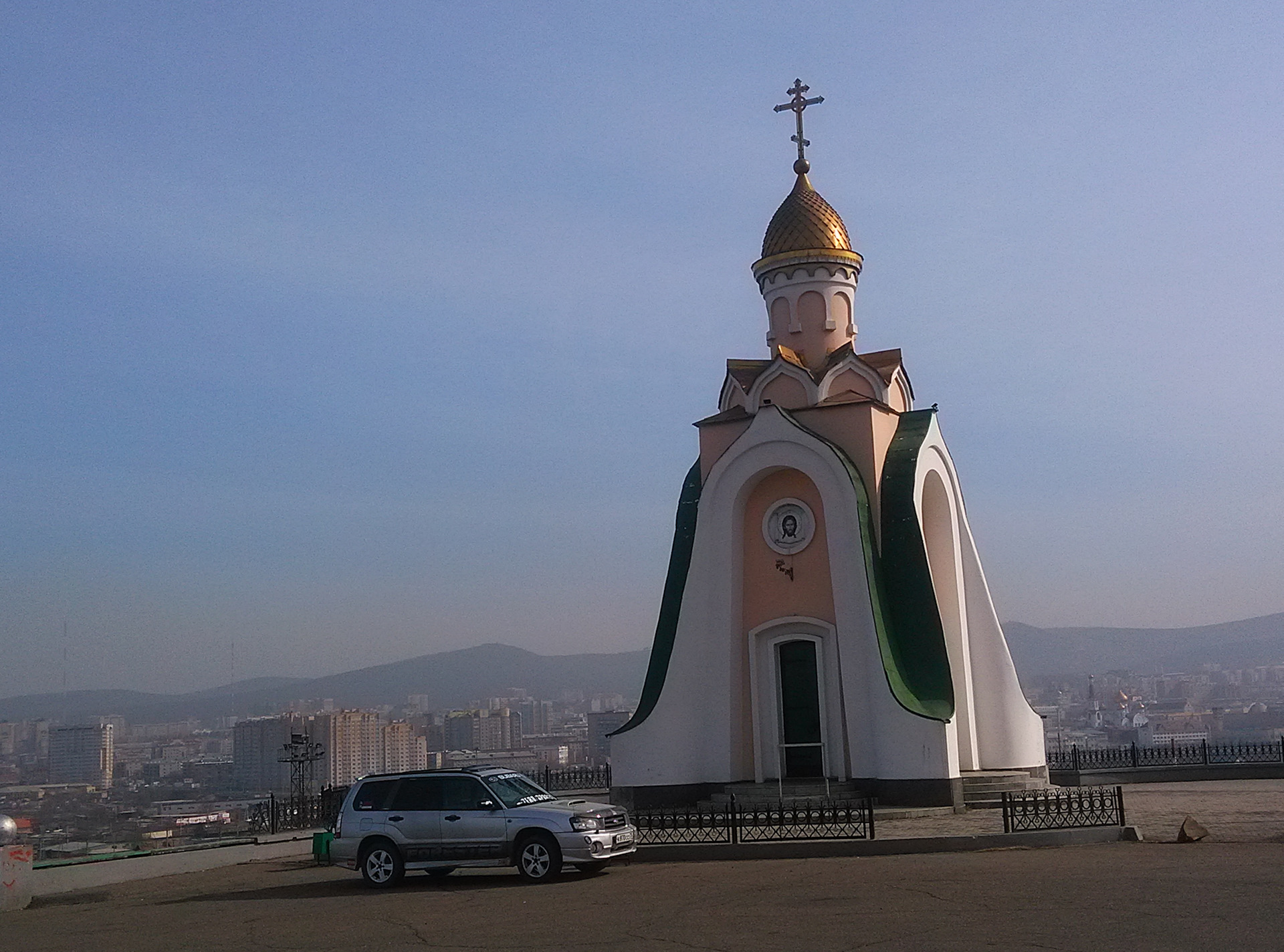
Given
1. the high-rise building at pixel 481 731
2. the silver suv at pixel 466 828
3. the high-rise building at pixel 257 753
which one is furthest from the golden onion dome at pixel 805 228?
the high-rise building at pixel 481 731

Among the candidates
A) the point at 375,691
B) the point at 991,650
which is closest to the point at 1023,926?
the point at 991,650

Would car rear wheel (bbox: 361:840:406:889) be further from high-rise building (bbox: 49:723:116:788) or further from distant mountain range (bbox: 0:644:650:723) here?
distant mountain range (bbox: 0:644:650:723)

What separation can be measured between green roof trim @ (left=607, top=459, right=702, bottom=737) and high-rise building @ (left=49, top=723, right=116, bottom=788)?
3403 centimetres

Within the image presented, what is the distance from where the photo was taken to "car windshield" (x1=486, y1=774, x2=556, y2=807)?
47.7 ft

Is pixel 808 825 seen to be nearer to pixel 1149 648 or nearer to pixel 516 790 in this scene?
pixel 516 790

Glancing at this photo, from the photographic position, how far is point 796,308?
80.6 ft

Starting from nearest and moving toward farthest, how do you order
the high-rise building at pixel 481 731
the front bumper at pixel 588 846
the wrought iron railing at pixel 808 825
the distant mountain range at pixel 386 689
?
the front bumper at pixel 588 846 < the wrought iron railing at pixel 808 825 < the high-rise building at pixel 481 731 < the distant mountain range at pixel 386 689

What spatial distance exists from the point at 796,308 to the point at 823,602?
19.5 feet

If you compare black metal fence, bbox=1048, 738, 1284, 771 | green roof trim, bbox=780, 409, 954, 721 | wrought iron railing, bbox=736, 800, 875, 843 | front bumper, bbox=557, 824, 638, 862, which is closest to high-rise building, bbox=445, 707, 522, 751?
black metal fence, bbox=1048, 738, 1284, 771

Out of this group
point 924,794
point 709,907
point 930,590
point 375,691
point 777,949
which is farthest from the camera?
point 375,691

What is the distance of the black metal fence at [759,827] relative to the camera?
1598 cm

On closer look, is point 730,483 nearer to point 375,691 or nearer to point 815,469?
point 815,469

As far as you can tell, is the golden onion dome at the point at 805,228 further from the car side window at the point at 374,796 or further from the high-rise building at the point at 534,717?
the high-rise building at the point at 534,717

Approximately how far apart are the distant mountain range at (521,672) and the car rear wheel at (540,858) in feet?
173
